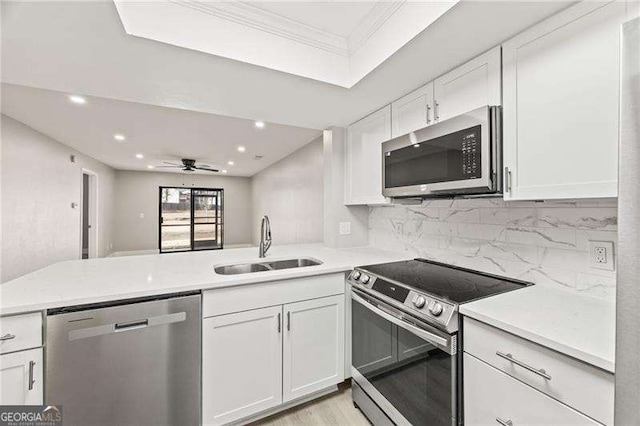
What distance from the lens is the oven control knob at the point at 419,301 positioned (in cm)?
126

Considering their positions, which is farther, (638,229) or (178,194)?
(178,194)

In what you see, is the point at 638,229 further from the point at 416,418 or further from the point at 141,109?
the point at 141,109

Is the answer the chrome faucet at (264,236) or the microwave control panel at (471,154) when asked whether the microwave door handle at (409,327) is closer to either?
the microwave control panel at (471,154)

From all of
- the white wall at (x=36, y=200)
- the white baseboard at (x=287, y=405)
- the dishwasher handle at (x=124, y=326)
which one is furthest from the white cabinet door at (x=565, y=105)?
the white wall at (x=36, y=200)

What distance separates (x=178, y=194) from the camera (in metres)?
8.45

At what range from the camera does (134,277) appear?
1.53 metres

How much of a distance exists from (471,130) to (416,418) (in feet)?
4.89

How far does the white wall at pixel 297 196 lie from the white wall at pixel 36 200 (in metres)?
3.71

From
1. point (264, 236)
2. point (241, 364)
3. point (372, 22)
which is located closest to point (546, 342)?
point (241, 364)

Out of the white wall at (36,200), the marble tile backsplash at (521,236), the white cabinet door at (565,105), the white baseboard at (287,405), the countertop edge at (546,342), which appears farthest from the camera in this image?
the white wall at (36,200)

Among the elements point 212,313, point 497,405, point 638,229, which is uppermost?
point 638,229

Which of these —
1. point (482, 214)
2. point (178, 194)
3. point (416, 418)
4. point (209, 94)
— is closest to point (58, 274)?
point (209, 94)

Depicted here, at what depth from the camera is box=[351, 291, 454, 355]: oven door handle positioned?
1.16 m

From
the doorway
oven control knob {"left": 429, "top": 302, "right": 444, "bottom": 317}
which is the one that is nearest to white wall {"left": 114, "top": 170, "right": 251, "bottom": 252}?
the doorway
